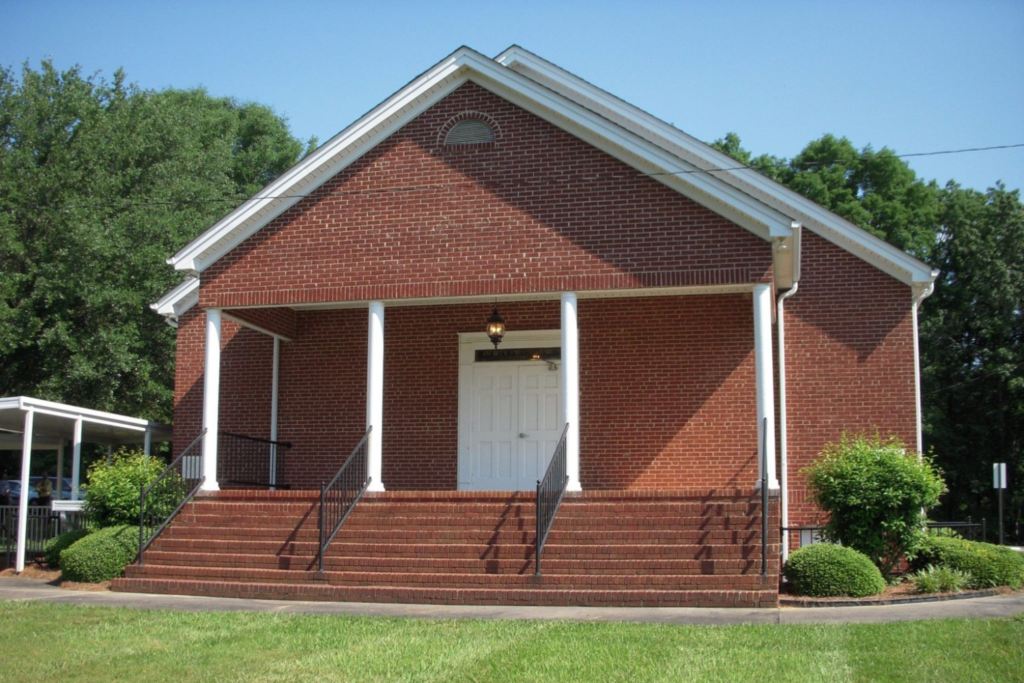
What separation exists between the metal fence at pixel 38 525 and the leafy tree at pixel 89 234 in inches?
414

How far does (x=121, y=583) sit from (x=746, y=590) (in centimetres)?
779

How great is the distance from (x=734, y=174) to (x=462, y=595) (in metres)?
8.72

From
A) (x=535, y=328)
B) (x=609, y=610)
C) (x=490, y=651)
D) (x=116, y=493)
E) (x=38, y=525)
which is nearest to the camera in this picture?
(x=490, y=651)

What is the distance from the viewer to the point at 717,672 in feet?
26.9

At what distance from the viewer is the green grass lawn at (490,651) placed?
325 inches

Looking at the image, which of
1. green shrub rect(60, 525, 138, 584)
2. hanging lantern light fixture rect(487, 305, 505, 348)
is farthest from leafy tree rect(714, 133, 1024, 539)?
green shrub rect(60, 525, 138, 584)

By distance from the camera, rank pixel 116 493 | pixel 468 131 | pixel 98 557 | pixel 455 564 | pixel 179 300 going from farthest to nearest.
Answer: pixel 179 300 → pixel 116 493 → pixel 468 131 → pixel 98 557 → pixel 455 564

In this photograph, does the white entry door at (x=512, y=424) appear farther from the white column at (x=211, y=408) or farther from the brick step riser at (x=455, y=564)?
the brick step riser at (x=455, y=564)

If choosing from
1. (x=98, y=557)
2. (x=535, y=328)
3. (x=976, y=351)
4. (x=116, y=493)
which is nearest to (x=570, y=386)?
(x=535, y=328)

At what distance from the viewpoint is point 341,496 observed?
14969 millimetres

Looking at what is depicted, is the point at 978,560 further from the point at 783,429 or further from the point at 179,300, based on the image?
the point at 179,300

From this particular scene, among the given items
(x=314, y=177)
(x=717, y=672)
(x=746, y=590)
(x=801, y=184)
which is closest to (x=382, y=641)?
(x=717, y=672)

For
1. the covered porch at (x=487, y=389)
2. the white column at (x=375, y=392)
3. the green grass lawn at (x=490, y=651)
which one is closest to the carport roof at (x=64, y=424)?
the covered porch at (x=487, y=389)

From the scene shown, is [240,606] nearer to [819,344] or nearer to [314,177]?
[314,177]
